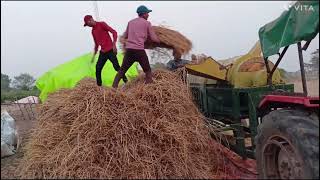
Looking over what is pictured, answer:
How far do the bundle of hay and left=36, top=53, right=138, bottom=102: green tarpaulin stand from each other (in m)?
1.85

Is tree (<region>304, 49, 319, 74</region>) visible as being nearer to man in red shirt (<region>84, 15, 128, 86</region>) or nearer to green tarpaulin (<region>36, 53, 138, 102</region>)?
man in red shirt (<region>84, 15, 128, 86</region>)

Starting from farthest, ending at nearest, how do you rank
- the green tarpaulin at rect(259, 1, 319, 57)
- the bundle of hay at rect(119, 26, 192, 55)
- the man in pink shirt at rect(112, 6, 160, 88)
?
the bundle of hay at rect(119, 26, 192, 55)
the man in pink shirt at rect(112, 6, 160, 88)
the green tarpaulin at rect(259, 1, 319, 57)

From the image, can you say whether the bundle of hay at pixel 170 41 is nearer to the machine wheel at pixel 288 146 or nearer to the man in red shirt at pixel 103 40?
the man in red shirt at pixel 103 40

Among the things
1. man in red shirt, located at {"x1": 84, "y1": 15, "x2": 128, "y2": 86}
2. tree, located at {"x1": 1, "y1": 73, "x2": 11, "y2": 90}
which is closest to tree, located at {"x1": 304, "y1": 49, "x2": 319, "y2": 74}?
tree, located at {"x1": 1, "y1": 73, "x2": 11, "y2": 90}

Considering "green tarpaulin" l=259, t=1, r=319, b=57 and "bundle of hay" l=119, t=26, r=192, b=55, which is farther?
"bundle of hay" l=119, t=26, r=192, b=55

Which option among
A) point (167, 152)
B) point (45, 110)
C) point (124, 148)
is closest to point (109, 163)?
point (124, 148)

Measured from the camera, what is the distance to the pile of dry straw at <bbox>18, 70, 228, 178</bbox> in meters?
5.23

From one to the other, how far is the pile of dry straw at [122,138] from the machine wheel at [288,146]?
1.01 metres

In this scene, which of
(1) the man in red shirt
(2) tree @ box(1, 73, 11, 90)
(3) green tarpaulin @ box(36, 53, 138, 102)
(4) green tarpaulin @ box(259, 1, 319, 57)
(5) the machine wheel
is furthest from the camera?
(3) green tarpaulin @ box(36, 53, 138, 102)

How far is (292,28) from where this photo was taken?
4480 mm

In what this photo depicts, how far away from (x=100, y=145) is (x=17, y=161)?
6.35 ft

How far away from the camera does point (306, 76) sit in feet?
14.5

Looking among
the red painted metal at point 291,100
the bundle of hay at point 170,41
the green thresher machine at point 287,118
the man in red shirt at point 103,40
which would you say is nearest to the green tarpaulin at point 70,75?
the man in red shirt at point 103,40

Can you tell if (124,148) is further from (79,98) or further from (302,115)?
(302,115)
